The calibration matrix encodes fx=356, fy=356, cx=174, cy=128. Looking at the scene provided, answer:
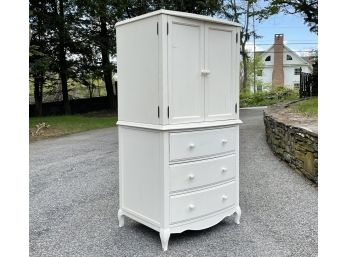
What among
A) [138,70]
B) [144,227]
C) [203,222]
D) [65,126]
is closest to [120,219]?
[144,227]

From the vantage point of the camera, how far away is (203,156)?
295 cm

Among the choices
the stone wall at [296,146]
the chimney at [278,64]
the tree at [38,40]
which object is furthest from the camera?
the chimney at [278,64]

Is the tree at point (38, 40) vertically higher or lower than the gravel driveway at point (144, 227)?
higher

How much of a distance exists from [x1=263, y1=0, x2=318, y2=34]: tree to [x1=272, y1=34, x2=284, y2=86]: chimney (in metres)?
18.3

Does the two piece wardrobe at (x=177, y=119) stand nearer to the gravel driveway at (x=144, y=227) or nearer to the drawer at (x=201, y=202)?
the drawer at (x=201, y=202)

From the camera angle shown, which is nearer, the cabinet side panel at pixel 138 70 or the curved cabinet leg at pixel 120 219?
the cabinet side panel at pixel 138 70

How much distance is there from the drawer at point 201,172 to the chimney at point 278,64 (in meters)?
27.6

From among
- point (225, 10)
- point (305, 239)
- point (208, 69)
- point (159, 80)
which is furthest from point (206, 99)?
point (225, 10)

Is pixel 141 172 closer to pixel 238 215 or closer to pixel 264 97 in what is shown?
pixel 238 215

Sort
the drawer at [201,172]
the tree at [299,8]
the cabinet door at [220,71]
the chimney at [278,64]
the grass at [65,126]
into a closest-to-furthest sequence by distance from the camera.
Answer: the drawer at [201,172], the cabinet door at [220,71], the grass at [65,126], the tree at [299,8], the chimney at [278,64]

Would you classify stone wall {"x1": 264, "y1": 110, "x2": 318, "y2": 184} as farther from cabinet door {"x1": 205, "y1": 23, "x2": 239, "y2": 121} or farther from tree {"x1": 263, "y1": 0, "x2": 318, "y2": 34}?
tree {"x1": 263, "y1": 0, "x2": 318, "y2": 34}

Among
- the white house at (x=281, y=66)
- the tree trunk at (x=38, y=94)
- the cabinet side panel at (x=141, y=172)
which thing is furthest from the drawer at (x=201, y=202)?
the white house at (x=281, y=66)

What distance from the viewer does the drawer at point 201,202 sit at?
9.35 ft

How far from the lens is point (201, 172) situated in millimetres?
2951
